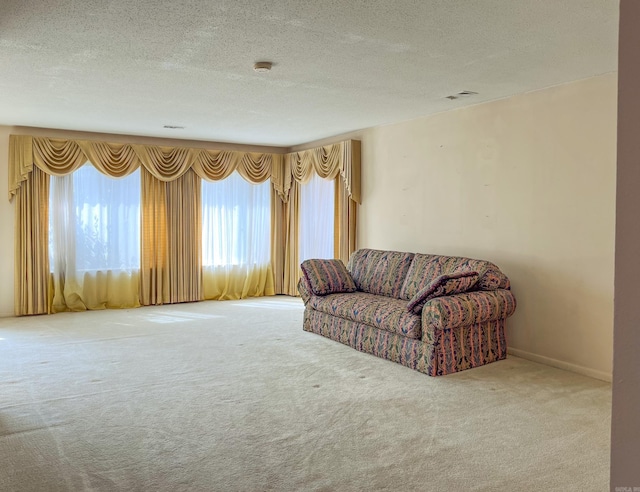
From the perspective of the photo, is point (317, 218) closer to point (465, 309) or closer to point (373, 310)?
point (373, 310)

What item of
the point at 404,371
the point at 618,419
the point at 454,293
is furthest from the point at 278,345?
the point at 618,419

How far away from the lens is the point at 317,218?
751 centimetres

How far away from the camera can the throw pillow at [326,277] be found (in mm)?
5520

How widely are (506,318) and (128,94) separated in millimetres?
3840

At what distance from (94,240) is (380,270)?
12.5 feet

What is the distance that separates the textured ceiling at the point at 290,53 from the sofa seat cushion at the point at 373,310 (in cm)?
187

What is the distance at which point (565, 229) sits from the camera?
167 inches

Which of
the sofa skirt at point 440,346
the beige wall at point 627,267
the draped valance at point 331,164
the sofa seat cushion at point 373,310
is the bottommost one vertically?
the sofa skirt at point 440,346

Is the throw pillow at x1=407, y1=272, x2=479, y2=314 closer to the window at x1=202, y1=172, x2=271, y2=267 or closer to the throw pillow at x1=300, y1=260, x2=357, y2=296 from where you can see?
the throw pillow at x1=300, y1=260, x2=357, y2=296

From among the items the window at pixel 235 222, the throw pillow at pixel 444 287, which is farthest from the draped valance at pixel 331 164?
the throw pillow at pixel 444 287

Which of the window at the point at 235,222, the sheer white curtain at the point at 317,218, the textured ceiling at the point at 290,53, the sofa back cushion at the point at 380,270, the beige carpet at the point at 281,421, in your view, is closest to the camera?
the beige carpet at the point at 281,421

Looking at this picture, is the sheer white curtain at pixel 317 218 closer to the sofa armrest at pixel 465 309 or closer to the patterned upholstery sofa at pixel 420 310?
the patterned upholstery sofa at pixel 420 310

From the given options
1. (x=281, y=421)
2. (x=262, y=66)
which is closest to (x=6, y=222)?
(x=262, y=66)

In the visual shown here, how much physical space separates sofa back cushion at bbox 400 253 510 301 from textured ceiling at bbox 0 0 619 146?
147 centimetres
